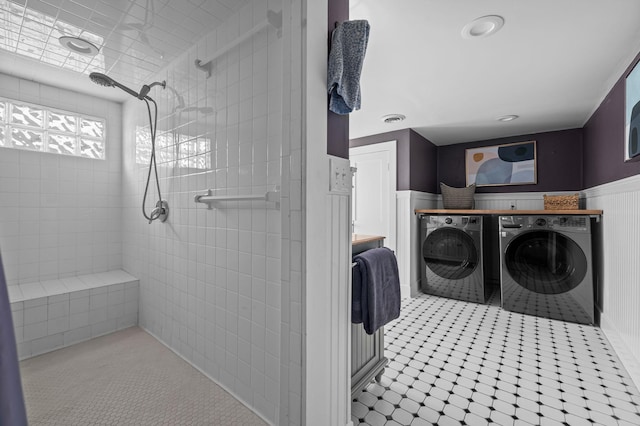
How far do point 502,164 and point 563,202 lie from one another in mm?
955

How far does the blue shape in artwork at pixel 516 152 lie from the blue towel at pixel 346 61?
3478mm

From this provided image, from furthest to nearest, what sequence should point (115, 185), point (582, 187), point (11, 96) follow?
point (582, 187) < point (115, 185) < point (11, 96)

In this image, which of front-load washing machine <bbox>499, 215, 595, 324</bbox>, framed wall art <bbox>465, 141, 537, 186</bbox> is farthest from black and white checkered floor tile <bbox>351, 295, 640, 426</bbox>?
framed wall art <bbox>465, 141, 537, 186</bbox>

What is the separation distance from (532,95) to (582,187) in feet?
5.59

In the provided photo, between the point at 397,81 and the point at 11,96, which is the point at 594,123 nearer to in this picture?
the point at 397,81

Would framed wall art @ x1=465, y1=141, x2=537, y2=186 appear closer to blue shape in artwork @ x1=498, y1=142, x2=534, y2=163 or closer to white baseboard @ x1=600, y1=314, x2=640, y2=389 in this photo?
blue shape in artwork @ x1=498, y1=142, x2=534, y2=163

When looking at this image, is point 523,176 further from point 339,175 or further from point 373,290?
point 339,175

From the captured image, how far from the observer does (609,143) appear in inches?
93.6

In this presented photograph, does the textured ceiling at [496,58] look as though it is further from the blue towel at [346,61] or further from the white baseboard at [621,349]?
the white baseboard at [621,349]

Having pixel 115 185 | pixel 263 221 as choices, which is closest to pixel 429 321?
pixel 263 221

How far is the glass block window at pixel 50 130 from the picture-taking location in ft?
6.86

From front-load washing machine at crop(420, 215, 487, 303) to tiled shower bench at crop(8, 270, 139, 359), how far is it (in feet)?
9.89

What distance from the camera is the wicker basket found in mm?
2953

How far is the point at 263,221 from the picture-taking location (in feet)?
4.47
